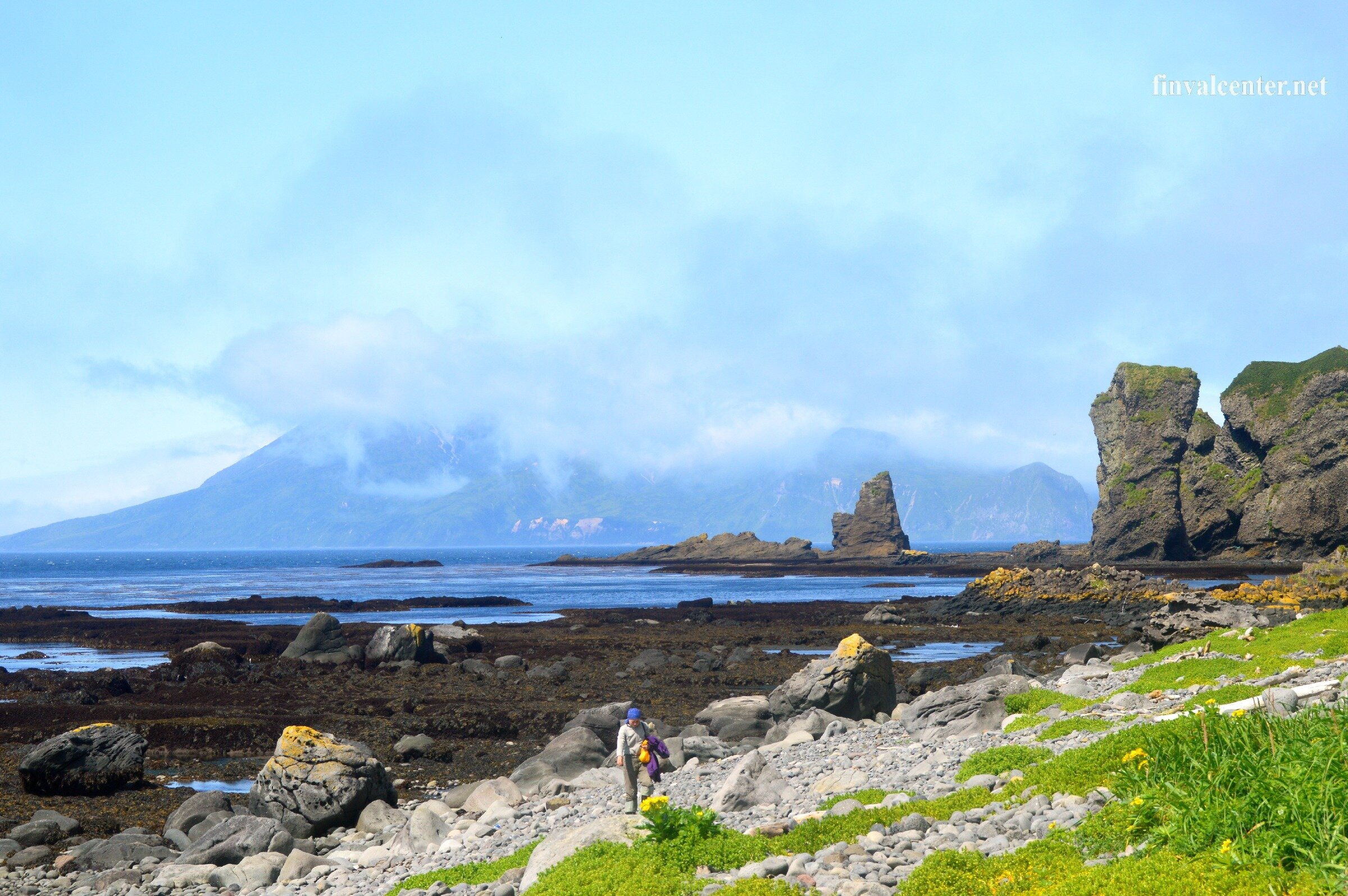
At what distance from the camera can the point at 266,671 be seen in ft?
145

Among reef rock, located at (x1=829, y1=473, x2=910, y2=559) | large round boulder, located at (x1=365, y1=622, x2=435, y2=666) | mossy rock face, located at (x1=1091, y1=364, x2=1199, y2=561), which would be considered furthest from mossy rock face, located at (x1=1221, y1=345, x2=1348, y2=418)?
large round boulder, located at (x1=365, y1=622, x2=435, y2=666)

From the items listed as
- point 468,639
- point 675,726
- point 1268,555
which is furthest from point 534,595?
point 1268,555

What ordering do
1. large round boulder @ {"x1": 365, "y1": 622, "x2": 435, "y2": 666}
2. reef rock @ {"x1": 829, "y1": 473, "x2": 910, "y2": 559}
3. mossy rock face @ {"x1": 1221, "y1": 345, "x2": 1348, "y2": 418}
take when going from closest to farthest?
large round boulder @ {"x1": 365, "y1": 622, "x2": 435, "y2": 666} < mossy rock face @ {"x1": 1221, "y1": 345, "x2": 1348, "y2": 418} < reef rock @ {"x1": 829, "y1": 473, "x2": 910, "y2": 559}

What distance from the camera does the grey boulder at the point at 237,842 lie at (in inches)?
686

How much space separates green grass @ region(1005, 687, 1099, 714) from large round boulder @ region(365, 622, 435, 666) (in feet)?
108

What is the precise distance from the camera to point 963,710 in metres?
21.1

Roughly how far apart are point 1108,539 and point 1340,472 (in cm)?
3100

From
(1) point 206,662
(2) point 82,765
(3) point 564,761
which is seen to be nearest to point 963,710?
(3) point 564,761

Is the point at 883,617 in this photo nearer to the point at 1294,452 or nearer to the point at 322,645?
the point at 322,645

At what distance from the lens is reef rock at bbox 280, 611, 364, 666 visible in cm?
4716

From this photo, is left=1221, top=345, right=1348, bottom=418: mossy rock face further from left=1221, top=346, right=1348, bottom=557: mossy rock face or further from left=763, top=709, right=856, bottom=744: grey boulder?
left=763, top=709, right=856, bottom=744: grey boulder

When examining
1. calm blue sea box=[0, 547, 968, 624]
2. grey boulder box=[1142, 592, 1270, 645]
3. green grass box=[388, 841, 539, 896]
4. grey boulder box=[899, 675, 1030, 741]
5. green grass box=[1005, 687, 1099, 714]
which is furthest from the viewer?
calm blue sea box=[0, 547, 968, 624]

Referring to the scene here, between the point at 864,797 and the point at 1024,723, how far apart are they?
243 inches

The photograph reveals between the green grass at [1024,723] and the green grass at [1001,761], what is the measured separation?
3378 mm
